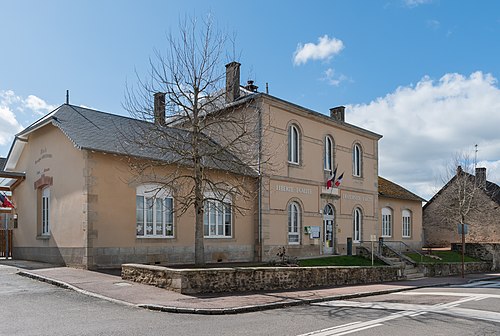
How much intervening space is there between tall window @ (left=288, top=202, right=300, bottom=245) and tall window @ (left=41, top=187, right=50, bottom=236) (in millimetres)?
10949

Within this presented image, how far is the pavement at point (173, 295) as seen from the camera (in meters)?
10.5

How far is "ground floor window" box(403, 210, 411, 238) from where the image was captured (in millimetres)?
34031

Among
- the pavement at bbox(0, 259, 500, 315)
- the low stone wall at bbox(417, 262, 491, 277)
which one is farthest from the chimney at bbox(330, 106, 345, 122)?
the pavement at bbox(0, 259, 500, 315)

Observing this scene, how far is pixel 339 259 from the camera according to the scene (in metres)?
23.5

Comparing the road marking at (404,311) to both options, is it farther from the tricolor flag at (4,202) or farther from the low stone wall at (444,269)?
the tricolor flag at (4,202)

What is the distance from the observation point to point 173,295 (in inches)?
462

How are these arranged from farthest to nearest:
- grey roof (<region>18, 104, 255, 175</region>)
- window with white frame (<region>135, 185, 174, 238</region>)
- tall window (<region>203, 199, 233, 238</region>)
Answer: tall window (<region>203, 199, 233, 238</region>)
window with white frame (<region>135, 185, 174, 238</region>)
grey roof (<region>18, 104, 255, 175</region>)

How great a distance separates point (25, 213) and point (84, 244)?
5.85 metres

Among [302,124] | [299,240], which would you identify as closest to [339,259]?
[299,240]

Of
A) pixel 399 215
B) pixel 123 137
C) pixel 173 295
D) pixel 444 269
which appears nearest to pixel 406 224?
pixel 399 215

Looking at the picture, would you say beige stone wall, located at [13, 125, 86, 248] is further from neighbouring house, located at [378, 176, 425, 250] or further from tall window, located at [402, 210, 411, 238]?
tall window, located at [402, 210, 411, 238]

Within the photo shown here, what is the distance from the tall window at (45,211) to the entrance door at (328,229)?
13.8 meters

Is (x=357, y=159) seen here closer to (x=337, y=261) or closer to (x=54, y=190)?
(x=337, y=261)

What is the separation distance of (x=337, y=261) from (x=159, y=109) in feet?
39.0
